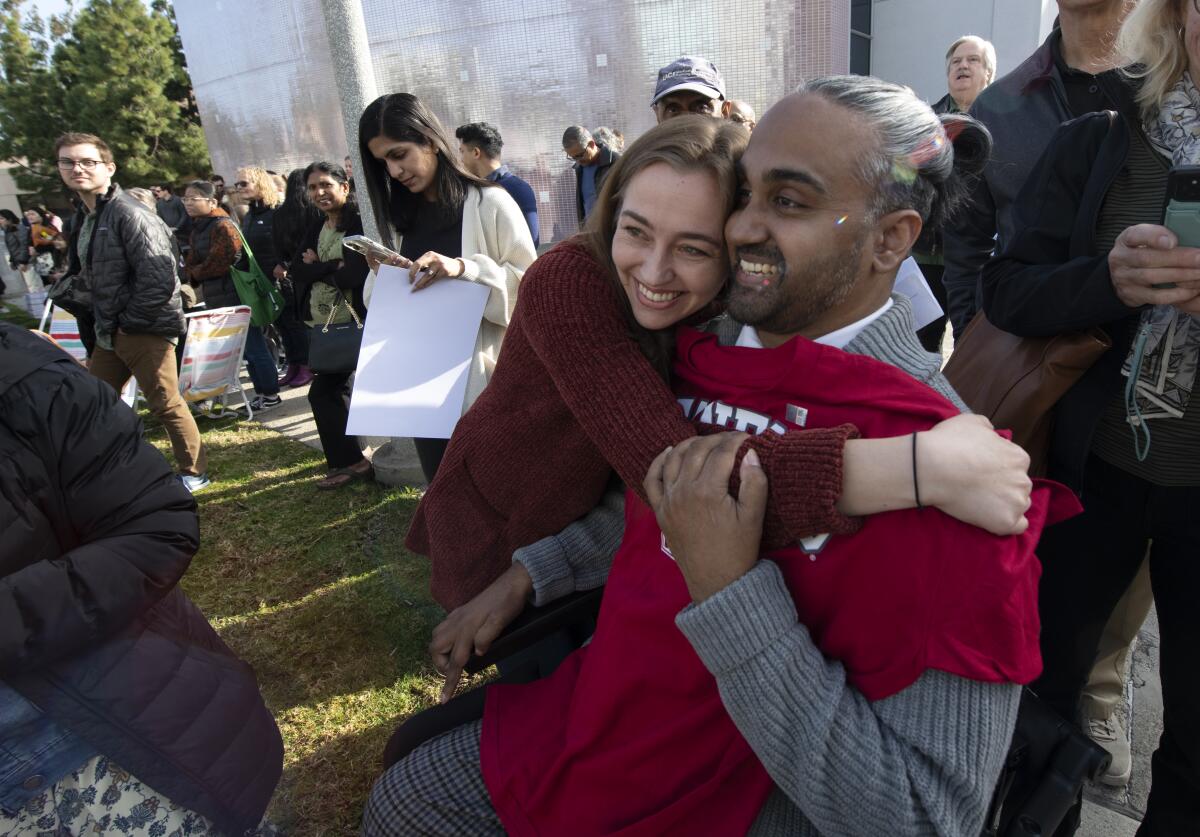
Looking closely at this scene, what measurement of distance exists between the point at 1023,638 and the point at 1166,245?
2.49 feet

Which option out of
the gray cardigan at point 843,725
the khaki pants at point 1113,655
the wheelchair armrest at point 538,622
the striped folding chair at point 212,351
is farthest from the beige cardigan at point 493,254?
the striped folding chair at point 212,351

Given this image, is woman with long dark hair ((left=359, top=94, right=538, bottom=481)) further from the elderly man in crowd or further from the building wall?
the building wall

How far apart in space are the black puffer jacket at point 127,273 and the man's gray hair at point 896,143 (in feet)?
15.1

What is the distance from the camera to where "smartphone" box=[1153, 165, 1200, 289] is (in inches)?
46.6

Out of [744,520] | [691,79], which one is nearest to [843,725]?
[744,520]

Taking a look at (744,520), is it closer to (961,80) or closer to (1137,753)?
(1137,753)

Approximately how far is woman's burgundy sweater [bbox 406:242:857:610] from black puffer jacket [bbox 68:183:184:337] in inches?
146

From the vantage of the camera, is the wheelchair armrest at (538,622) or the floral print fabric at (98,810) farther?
the wheelchair armrest at (538,622)

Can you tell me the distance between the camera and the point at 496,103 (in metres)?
12.2

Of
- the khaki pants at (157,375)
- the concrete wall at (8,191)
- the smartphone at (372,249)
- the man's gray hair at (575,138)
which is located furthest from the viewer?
the concrete wall at (8,191)

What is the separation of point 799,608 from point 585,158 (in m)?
6.96

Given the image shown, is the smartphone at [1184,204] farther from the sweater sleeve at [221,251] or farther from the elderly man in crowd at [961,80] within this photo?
the sweater sleeve at [221,251]

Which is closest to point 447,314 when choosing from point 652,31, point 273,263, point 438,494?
point 438,494

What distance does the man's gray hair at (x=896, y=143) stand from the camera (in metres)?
1.14
